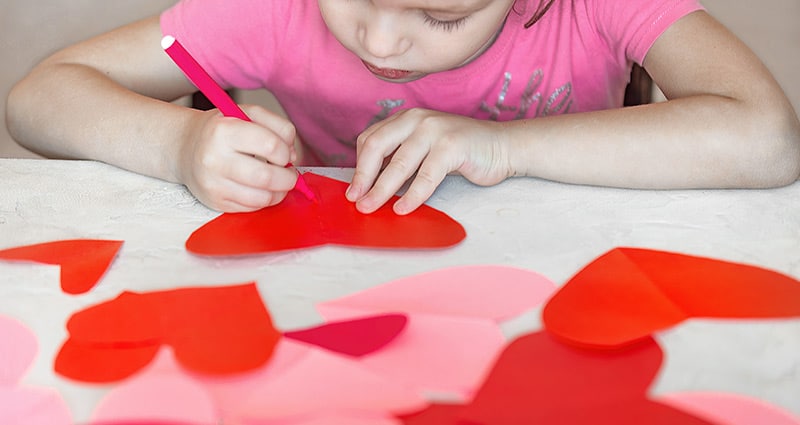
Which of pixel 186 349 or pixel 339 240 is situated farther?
pixel 339 240

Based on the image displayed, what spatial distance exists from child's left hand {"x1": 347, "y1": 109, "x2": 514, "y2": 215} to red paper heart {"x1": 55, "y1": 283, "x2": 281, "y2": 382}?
0.17 m

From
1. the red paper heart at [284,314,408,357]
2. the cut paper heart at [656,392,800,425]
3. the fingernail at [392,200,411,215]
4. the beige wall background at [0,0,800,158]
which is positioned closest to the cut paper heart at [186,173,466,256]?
the fingernail at [392,200,411,215]

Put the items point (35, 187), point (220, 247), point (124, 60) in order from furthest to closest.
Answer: point (124, 60)
point (35, 187)
point (220, 247)

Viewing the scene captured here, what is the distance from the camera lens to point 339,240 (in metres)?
0.57

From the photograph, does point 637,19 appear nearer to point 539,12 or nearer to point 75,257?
point 539,12

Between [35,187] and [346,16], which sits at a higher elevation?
[346,16]

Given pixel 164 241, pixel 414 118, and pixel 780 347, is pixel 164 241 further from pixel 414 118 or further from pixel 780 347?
pixel 780 347

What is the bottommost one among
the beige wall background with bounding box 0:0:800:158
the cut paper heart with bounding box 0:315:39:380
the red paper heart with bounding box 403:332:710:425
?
the beige wall background with bounding box 0:0:800:158

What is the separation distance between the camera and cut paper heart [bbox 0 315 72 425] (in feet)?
1.23

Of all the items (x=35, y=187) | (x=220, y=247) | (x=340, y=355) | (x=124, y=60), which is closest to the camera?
(x=340, y=355)

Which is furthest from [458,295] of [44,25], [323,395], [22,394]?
[44,25]

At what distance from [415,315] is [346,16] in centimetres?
31

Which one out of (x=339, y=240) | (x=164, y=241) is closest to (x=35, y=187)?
(x=164, y=241)

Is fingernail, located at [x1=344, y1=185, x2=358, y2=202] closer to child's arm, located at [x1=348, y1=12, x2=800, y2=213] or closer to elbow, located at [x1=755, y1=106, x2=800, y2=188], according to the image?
child's arm, located at [x1=348, y1=12, x2=800, y2=213]
